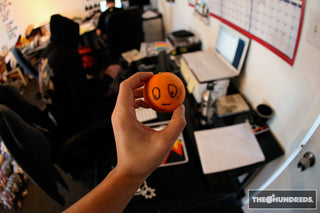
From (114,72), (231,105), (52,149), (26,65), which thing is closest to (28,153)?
(52,149)

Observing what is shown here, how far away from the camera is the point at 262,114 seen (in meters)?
0.95

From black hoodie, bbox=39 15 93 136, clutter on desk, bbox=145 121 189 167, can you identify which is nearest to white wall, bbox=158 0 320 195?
clutter on desk, bbox=145 121 189 167

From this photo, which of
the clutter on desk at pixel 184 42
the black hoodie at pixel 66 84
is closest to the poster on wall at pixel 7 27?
the black hoodie at pixel 66 84

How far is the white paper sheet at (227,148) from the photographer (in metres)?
0.83

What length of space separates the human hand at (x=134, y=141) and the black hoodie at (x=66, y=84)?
0.64 metres

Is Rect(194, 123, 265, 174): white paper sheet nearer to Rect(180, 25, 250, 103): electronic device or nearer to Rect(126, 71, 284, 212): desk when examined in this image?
Rect(126, 71, 284, 212): desk

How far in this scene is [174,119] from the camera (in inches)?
17.9

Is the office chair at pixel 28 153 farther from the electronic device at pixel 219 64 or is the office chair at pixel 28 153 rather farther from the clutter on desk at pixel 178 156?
the electronic device at pixel 219 64

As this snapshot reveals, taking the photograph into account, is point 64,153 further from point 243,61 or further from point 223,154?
point 243,61

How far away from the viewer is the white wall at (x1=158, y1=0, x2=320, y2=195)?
0.66 meters

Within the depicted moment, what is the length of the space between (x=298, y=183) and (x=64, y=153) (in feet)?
3.95

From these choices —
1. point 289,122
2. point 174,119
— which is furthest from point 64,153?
point 289,122

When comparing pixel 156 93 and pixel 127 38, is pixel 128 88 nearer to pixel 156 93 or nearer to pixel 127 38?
pixel 156 93

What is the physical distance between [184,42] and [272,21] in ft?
3.11
